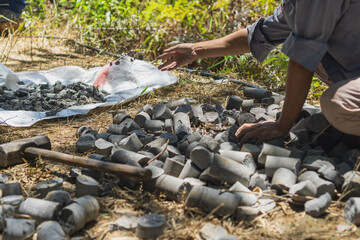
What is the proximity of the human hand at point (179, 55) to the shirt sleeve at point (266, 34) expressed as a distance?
394mm

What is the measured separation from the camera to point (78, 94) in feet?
11.8

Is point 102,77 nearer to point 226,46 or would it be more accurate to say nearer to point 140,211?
point 226,46

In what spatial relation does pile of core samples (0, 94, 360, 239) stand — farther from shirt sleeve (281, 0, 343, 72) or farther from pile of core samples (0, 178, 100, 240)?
shirt sleeve (281, 0, 343, 72)

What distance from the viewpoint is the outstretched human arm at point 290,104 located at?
207 cm

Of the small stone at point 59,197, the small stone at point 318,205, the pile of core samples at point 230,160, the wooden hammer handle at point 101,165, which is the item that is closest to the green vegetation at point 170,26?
the pile of core samples at point 230,160

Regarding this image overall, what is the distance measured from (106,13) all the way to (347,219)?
4706 mm

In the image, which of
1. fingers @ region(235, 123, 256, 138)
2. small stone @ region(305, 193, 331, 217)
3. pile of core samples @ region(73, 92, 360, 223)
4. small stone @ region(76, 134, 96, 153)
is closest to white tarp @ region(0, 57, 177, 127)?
small stone @ region(76, 134, 96, 153)

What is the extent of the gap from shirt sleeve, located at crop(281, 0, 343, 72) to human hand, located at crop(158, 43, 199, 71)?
859 millimetres

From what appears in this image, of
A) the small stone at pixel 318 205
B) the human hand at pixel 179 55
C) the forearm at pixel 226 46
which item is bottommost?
the small stone at pixel 318 205

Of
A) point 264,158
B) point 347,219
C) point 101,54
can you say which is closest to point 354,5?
point 264,158

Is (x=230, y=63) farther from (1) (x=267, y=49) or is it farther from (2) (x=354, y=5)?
(2) (x=354, y=5)

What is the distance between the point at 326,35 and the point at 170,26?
3409 millimetres

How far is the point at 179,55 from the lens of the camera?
285 centimetres

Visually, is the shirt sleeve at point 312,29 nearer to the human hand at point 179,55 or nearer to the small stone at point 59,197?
the human hand at point 179,55
